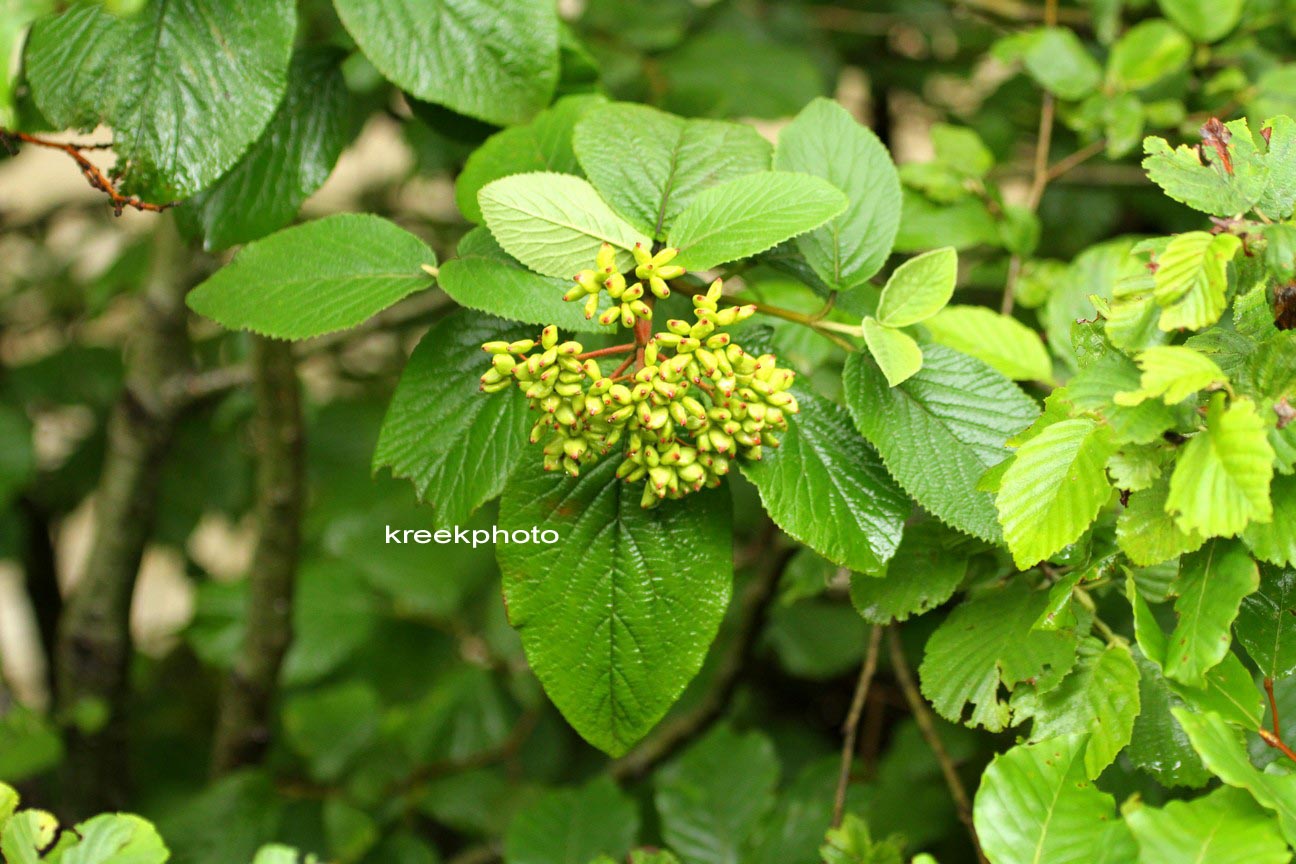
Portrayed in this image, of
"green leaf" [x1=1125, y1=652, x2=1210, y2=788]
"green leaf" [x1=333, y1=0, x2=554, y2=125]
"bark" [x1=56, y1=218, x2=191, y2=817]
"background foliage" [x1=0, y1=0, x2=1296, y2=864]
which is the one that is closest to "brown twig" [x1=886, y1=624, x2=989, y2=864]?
"background foliage" [x1=0, y1=0, x2=1296, y2=864]

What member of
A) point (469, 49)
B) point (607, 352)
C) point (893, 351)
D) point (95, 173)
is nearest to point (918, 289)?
point (893, 351)

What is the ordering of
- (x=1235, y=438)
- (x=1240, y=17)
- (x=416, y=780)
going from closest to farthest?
1. (x=1235, y=438)
2. (x=1240, y=17)
3. (x=416, y=780)

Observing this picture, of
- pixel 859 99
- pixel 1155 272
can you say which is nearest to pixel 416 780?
pixel 1155 272

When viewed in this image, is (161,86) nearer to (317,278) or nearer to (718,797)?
(317,278)

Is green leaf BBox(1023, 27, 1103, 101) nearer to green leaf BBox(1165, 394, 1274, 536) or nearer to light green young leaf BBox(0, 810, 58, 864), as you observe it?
green leaf BBox(1165, 394, 1274, 536)

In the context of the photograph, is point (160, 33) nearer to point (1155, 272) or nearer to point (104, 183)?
point (104, 183)

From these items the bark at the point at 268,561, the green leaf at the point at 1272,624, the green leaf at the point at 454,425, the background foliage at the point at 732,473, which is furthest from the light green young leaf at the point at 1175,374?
the bark at the point at 268,561
